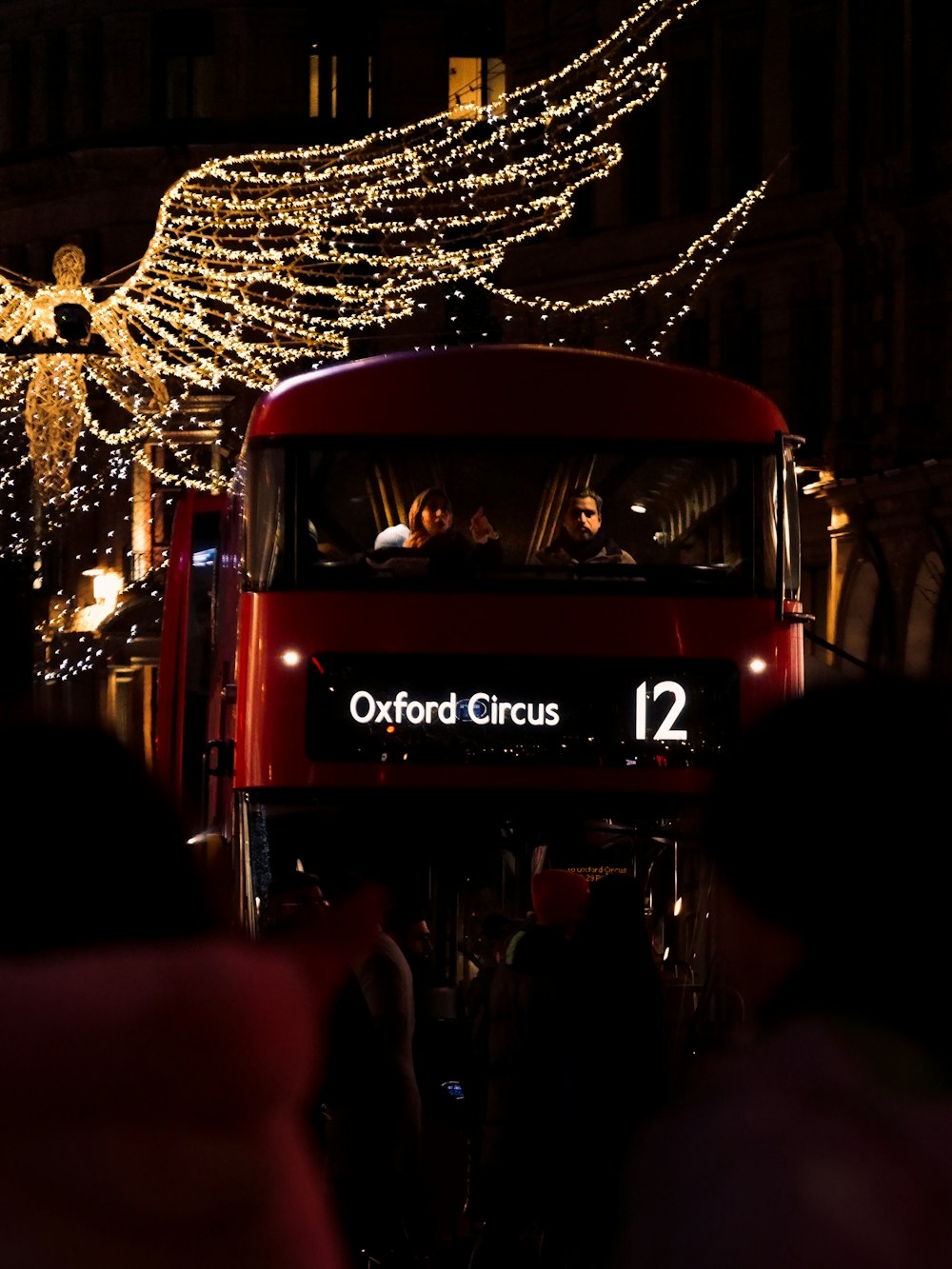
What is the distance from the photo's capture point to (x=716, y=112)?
38500mm

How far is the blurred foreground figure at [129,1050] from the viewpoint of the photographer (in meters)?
2.64

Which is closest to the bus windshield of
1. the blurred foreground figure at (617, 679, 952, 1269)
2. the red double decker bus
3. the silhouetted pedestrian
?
the red double decker bus

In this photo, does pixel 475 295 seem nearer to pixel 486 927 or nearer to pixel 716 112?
pixel 716 112

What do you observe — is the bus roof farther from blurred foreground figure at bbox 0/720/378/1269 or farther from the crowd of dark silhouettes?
blurred foreground figure at bbox 0/720/378/1269

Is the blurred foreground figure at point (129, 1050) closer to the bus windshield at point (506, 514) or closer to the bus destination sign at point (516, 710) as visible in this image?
the bus destination sign at point (516, 710)

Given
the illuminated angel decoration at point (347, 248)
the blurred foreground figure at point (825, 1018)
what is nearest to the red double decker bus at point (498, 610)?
the illuminated angel decoration at point (347, 248)

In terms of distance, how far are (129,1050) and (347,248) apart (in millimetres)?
42677

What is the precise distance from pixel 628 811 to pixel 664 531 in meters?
1.34

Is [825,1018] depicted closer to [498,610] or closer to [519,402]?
[498,610]

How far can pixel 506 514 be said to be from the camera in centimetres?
1210

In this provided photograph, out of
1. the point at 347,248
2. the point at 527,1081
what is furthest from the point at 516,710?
the point at 347,248

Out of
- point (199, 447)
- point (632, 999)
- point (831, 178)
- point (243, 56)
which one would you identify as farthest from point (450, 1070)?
point (243, 56)

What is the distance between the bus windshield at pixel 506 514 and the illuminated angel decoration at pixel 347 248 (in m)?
8.00

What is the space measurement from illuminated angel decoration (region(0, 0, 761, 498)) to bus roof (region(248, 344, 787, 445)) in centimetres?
763
